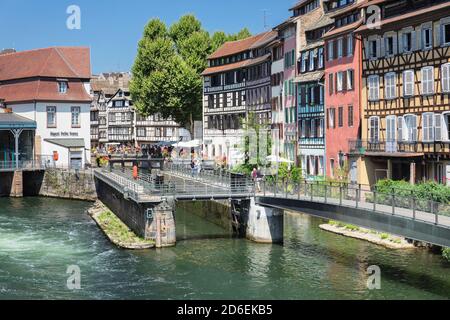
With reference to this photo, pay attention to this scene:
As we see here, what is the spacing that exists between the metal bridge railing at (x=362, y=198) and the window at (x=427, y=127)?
9310 mm

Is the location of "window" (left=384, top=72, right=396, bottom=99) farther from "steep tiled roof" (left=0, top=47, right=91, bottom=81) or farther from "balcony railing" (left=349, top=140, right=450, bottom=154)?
"steep tiled roof" (left=0, top=47, right=91, bottom=81)

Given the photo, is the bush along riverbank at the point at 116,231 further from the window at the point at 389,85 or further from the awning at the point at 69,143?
the window at the point at 389,85

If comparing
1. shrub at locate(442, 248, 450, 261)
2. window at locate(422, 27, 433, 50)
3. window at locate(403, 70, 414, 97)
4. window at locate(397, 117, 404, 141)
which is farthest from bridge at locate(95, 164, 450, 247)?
window at locate(422, 27, 433, 50)

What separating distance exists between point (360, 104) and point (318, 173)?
8863 millimetres

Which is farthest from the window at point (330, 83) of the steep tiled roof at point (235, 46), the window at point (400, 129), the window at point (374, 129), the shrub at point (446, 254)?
the shrub at point (446, 254)

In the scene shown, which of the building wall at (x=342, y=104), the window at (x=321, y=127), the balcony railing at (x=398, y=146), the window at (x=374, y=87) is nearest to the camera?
the balcony railing at (x=398, y=146)

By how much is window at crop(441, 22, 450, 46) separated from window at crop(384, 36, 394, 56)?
4.51 meters

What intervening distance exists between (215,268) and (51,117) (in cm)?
4267

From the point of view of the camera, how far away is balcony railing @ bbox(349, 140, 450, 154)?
40.5 m

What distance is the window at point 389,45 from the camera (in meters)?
44.1

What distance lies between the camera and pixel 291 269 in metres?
31.8

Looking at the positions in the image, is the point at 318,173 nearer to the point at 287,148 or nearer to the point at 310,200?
the point at 287,148

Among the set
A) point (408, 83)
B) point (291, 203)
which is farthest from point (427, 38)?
point (291, 203)
